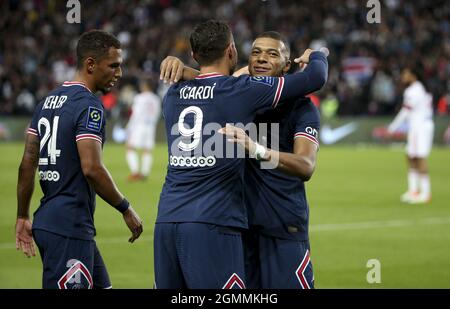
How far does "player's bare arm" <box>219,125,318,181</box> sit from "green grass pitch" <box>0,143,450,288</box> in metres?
4.20

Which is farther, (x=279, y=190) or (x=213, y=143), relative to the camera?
(x=279, y=190)

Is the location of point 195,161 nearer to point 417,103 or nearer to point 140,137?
point 417,103

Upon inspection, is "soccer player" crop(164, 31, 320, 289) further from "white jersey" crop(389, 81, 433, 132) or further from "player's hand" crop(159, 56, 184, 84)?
"white jersey" crop(389, 81, 433, 132)

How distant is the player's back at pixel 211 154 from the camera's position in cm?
556

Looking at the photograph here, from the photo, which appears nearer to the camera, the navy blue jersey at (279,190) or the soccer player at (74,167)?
the navy blue jersey at (279,190)

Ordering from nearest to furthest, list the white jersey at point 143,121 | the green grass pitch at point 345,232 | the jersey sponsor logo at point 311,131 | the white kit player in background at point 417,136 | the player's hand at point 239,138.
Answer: the player's hand at point 239,138 < the jersey sponsor logo at point 311,131 < the green grass pitch at point 345,232 < the white kit player in background at point 417,136 < the white jersey at point 143,121

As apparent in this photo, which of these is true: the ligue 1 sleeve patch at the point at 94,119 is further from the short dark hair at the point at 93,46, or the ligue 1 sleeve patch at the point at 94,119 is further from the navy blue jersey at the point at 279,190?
Result: the navy blue jersey at the point at 279,190

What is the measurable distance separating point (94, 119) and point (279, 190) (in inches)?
53.8

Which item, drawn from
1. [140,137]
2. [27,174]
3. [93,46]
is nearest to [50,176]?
[27,174]

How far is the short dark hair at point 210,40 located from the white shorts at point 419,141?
12574mm

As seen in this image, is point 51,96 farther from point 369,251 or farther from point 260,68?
point 369,251

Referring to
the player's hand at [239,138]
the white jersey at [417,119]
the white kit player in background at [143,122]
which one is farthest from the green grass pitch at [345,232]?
the player's hand at [239,138]

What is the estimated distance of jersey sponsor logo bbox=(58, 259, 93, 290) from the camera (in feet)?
19.7

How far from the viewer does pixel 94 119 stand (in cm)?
607
